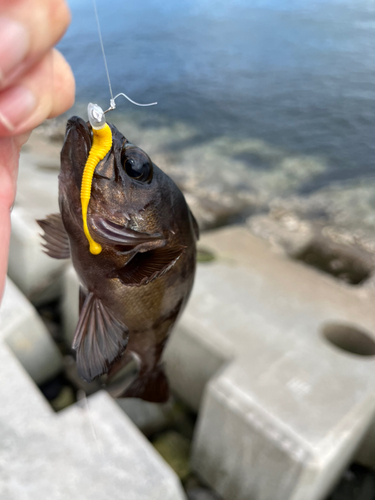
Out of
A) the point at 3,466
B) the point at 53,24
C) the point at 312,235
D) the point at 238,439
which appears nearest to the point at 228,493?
the point at 238,439

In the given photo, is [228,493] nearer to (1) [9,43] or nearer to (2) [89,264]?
(2) [89,264]

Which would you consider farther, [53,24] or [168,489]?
[168,489]

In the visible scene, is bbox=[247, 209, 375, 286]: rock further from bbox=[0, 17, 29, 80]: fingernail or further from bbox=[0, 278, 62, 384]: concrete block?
bbox=[0, 17, 29, 80]: fingernail

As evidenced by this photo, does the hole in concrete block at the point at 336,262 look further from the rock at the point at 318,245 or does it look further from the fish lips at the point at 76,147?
the fish lips at the point at 76,147

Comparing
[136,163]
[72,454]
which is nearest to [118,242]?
[136,163]

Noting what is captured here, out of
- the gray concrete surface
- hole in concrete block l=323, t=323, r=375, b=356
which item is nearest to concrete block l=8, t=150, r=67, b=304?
the gray concrete surface

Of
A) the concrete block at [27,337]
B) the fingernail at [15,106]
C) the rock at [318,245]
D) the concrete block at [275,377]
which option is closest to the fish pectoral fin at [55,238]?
the fingernail at [15,106]

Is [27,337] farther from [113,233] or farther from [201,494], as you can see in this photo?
[113,233]
